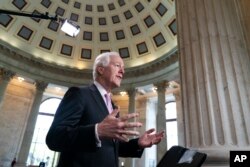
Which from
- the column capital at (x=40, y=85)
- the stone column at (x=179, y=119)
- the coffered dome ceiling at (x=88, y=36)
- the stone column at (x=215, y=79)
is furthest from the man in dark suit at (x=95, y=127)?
the stone column at (x=179, y=119)

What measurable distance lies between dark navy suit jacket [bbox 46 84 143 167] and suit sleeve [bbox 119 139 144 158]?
1.25 ft

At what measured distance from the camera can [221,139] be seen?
112 inches

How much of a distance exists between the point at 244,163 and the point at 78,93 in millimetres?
1560

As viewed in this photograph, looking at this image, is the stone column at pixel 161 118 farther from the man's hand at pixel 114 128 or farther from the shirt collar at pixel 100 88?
the man's hand at pixel 114 128

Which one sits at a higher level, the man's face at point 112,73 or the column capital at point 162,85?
the column capital at point 162,85

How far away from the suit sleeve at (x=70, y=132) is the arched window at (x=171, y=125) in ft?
60.3

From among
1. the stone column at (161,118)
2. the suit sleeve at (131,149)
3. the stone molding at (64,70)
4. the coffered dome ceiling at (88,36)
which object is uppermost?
the coffered dome ceiling at (88,36)

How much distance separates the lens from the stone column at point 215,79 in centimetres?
288

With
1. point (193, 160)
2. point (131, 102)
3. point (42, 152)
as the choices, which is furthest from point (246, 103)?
point (42, 152)

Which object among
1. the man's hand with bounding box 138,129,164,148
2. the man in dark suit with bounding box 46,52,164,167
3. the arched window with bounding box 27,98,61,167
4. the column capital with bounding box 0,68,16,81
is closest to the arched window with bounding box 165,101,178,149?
the arched window with bounding box 27,98,61,167

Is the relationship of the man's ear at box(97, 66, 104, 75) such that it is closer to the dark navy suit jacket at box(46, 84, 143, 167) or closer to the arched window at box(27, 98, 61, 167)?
the dark navy suit jacket at box(46, 84, 143, 167)

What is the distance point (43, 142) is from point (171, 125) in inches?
497

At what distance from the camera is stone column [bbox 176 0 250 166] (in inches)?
114

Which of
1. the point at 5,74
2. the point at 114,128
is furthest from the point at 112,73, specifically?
the point at 5,74
